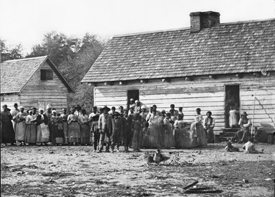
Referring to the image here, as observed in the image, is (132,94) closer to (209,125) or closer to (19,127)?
(209,125)

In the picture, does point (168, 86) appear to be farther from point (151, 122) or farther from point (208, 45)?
point (151, 122)

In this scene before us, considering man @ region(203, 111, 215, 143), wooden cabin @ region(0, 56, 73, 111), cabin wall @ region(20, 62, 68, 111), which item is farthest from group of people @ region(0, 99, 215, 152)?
cabin wall @ region(20, 62, 68, 111)

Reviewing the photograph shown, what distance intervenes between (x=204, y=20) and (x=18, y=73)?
16057mm

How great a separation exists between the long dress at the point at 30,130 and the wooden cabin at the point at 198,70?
6.35 meters

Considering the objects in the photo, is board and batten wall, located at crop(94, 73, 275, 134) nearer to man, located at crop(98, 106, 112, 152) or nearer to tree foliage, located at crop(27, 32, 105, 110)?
man, located at crop(98, 106, 112, 152)

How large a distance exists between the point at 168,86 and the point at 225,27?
4.41 m

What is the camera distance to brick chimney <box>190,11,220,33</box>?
2931 cm

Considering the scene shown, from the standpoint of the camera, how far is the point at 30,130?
23.8 m

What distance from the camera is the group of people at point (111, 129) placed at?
1956cm

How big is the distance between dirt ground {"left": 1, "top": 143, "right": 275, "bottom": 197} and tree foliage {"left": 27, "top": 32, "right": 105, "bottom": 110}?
36383mm

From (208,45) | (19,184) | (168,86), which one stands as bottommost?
(19,184)

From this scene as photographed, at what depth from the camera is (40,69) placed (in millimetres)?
39406

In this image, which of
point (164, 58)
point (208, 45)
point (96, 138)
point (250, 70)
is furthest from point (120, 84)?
point (96, 138)

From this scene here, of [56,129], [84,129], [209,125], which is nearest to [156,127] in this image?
[209,125]
